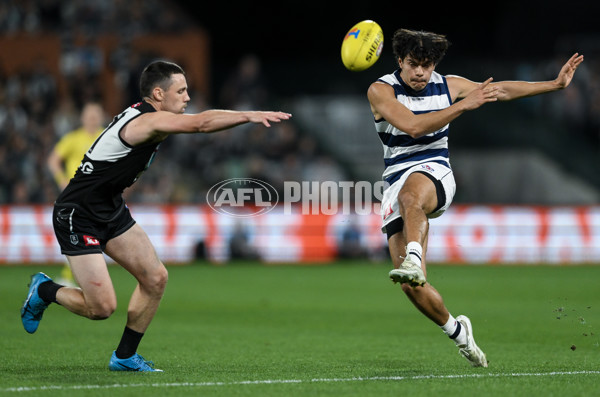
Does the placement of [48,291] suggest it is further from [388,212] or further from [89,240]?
[388,212]

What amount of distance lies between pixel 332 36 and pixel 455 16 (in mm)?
3824

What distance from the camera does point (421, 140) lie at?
8.06 m

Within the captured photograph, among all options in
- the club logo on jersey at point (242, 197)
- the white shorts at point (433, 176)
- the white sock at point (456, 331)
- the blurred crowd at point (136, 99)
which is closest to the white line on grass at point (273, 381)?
the white sock at point (456, 331)

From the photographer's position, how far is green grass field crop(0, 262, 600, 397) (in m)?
6.91

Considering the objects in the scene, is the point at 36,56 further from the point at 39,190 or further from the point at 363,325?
the point at 363,325

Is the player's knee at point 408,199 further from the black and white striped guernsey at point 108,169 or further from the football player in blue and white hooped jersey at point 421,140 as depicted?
the black and white striped guernsey at point 108,169

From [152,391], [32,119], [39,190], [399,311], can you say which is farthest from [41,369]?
[32,119]

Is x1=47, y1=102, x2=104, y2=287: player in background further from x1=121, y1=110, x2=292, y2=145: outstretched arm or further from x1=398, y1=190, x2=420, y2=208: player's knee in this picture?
x1=398, y1=190, x2=420, y2=208: player's knee

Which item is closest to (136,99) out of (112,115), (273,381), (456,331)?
(112,115)

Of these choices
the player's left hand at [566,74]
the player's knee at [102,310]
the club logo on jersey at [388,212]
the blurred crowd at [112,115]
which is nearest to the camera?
the player's knee at [102,310]

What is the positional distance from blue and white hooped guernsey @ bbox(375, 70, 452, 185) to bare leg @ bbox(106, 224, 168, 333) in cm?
209

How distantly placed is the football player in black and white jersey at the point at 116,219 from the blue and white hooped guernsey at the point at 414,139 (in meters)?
1.81

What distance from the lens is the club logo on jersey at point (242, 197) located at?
21.5 m

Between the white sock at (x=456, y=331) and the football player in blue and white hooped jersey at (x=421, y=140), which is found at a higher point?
the football player in blue and white hooped jersey at (x=421, y=140)
